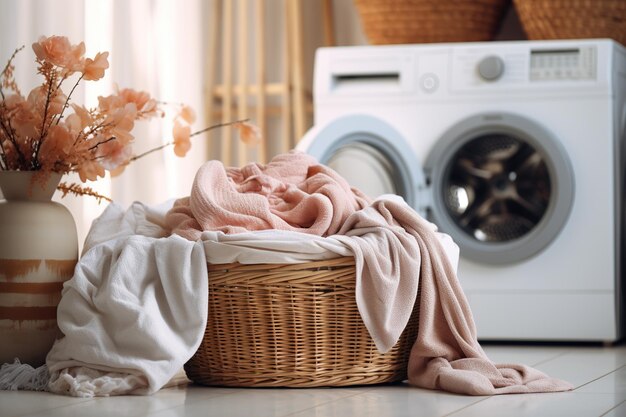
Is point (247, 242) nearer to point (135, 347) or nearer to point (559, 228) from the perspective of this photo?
point (135, 347)

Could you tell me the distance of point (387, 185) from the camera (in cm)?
292

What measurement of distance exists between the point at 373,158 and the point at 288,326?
102 centimetres

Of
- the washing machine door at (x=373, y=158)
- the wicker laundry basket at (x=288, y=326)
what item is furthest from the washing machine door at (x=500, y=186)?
the wicker laundry basket at (x=288, y=326)

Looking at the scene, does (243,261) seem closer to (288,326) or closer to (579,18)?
(288,326)

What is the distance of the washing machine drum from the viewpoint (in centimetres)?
290

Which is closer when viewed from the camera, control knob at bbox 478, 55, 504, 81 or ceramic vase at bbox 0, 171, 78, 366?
ceramic vase at bbox 0, 171, 78, 366

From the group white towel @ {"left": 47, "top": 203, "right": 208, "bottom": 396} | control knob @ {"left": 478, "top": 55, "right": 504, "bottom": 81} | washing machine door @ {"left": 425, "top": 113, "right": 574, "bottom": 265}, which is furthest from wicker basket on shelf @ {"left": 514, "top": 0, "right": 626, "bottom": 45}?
white towel @ {"left": 47, "top": 203, "right": 208, "bottom": 396}

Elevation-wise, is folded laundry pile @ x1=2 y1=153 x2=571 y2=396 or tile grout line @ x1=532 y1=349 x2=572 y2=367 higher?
folded laundry pile @ x1=2 y1=153 x2=571 y2=396

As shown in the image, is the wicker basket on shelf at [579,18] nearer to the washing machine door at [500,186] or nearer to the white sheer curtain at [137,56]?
the washing machine door at [500,186]

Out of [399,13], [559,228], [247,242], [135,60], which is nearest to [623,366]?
[559,228]

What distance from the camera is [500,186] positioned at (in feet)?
9.78

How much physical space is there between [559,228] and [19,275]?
1.50 m

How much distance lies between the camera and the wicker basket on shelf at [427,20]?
10.9ft

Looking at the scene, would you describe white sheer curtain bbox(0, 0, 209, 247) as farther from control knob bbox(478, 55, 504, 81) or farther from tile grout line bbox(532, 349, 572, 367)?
tile grout line bbox(532, 349, 572, 367)
